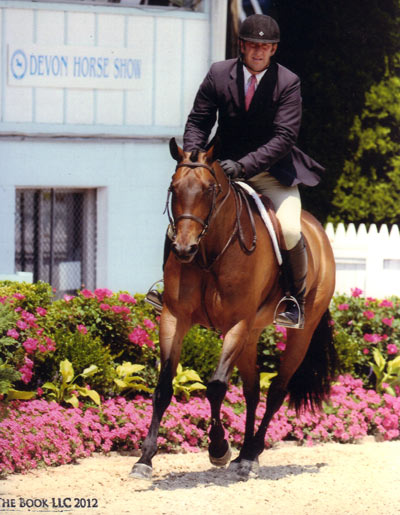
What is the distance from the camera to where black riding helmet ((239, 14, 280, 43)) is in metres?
6.04

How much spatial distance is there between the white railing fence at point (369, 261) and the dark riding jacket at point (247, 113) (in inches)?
235

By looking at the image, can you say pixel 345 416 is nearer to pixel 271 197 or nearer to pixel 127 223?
pixel 271 197

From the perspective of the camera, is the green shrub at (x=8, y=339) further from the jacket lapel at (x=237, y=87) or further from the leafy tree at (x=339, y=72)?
the leafy tree at (x=339, y=72)

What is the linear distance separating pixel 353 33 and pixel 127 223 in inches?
176

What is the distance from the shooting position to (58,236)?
11.6m

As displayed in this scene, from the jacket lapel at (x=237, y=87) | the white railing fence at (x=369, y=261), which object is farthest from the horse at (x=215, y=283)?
the white railing fence at (x=369, y=261)

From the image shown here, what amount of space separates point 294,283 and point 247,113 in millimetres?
1216

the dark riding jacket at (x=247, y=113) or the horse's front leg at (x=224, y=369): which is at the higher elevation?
the dark riding jacket at (x=247, y=113)

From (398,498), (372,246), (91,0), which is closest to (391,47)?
(372,246)

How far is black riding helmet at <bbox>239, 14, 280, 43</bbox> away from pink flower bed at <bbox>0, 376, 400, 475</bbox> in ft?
9.48

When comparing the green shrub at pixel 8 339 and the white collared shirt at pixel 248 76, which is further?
the green shrub at pixel 8 339

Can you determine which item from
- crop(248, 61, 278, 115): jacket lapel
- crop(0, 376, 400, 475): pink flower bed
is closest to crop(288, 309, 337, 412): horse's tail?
crop(0, 376, 400, 475): pink flower bed

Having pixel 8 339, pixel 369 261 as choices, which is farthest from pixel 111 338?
pixel 369 261

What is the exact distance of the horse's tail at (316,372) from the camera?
746 cm
